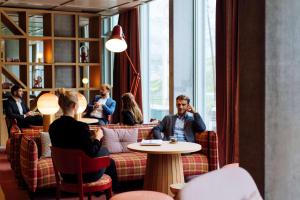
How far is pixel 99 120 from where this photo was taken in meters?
8.04

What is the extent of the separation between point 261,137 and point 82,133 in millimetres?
1656

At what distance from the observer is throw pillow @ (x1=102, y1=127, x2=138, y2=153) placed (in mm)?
6055

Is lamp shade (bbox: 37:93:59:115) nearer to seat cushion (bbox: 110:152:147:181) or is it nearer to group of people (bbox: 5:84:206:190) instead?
group of people (bbox: 5:84:206:190)

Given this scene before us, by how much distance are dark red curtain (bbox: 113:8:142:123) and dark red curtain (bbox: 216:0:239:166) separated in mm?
2859

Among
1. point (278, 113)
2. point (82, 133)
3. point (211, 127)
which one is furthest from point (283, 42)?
point (211, 127)

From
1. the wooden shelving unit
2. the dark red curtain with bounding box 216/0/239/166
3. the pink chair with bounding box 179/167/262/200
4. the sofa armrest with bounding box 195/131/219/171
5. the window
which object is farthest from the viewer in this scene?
the wooden shelving unit

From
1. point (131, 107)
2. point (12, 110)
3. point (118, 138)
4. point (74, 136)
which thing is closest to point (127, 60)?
point (12, 110)

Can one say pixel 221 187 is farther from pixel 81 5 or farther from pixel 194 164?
pixel 81 5

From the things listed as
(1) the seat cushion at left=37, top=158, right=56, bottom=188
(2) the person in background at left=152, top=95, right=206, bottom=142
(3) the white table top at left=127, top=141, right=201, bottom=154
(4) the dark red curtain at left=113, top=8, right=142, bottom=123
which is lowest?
(1) the seat cushion at left=37, top=158, right=56, bottom=188

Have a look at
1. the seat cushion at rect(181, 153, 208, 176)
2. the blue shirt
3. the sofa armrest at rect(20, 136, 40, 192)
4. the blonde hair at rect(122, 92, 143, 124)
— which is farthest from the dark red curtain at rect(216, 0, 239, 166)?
the sofa armrest at rect(20, 136, 40, 192)

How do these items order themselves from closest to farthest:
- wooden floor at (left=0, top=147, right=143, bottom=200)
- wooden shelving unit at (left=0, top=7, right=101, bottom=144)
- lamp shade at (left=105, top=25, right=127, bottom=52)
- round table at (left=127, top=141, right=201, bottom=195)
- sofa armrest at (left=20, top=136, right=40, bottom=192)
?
round table at (left=127, top=141, right=201, bottom=195) < sofa armrest at (left=20, top=136, right=40, bottom=192) < wooden floor at (left=0, top=147, right=143, bottom=200) < lamp shade at (left=105, top=25, right=127, bottom=52) < wooden shelving unit at (left=0, top=7, right=101, bottom=144)

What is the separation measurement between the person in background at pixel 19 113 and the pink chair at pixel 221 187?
6.30 metres

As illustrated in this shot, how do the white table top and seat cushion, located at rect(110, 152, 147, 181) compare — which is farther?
seat cushion, located at rect(110, 152, 147, 181)

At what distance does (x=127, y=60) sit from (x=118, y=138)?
12.7 feet
